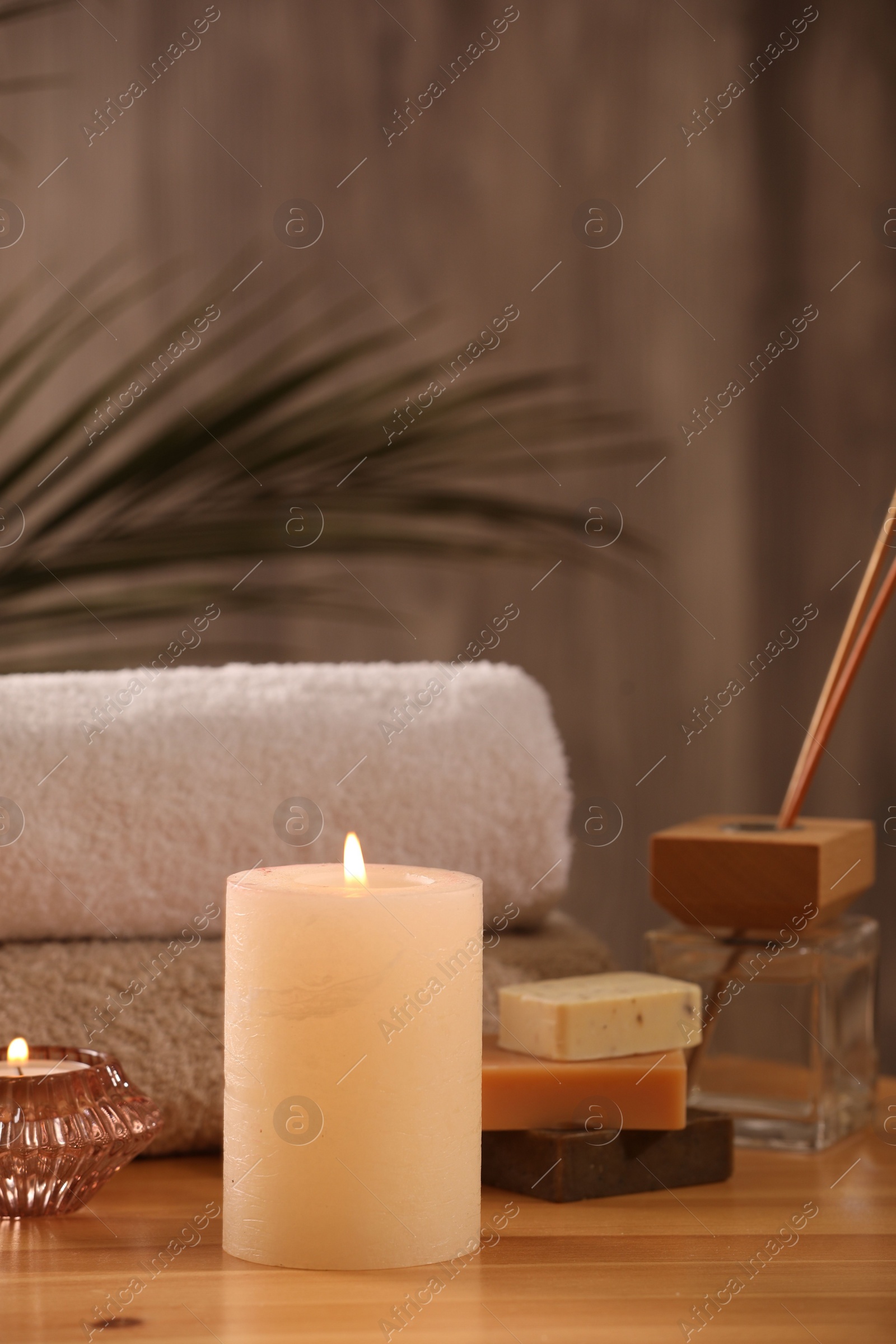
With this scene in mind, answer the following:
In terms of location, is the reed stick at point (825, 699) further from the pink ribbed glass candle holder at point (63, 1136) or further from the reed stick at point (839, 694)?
the pink ribbed glass candle holder at point (63, 1136)

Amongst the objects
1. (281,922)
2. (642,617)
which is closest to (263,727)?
(281,922)

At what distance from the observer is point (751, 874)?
649 mm

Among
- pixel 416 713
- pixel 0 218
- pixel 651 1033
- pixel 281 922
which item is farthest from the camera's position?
pixel 0 218

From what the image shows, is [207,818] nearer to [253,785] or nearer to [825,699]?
[253,785]

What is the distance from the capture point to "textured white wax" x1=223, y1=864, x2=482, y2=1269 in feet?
1.56

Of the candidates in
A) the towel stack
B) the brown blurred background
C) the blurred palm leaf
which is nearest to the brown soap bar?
the towel stack

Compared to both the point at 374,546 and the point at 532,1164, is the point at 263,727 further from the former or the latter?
the point at 532,1164

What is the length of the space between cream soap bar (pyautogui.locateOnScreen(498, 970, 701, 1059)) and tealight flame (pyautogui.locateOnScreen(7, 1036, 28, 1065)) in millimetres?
197

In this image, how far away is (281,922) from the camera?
49 cm

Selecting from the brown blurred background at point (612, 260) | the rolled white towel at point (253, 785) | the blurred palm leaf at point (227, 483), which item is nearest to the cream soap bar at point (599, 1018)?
the rolled white towel at point (253, 785)

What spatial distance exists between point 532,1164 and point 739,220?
2.59 feet

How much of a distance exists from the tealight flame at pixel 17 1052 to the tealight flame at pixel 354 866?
0.54ft

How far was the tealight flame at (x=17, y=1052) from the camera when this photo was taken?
566 millimetres

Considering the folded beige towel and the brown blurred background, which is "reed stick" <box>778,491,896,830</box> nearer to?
the folded beige towel
